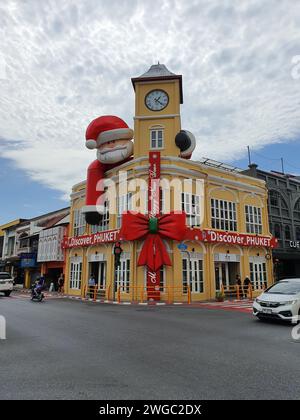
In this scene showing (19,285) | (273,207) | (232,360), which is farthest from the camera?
(19,285)

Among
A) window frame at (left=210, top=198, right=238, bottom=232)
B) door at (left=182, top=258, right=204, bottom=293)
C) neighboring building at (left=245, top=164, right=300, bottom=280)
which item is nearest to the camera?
door at (left=182, top=258, right=204, bottom=293)

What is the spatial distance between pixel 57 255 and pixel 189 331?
27778mm

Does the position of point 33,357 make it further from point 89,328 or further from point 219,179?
point 219,179

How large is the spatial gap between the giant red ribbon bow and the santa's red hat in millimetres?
7544

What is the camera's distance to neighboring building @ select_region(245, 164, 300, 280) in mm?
32219

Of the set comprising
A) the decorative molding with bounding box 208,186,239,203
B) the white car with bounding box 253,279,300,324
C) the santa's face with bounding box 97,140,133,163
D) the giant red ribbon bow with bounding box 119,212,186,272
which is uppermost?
the santa's face with bounding box 97,140,133,163

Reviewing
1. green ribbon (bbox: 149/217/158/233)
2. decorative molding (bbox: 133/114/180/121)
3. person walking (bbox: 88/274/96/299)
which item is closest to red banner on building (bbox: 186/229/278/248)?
green ribbon (bbox: 149/217/158/233)

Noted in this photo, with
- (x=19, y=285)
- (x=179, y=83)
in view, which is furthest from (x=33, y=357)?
(x=19, y=285)

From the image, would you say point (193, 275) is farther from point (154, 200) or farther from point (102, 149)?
point (102, 149)

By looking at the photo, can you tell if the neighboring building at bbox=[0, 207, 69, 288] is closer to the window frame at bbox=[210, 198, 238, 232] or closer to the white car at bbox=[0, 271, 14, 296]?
the white car at bbox=[0, 271, 14, 296]

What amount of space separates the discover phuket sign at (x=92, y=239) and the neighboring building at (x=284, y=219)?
16763mm

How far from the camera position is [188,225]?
22328 mm

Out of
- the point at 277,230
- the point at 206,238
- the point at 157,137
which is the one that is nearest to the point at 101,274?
the point at 206,238

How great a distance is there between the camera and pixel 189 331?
9398mm
